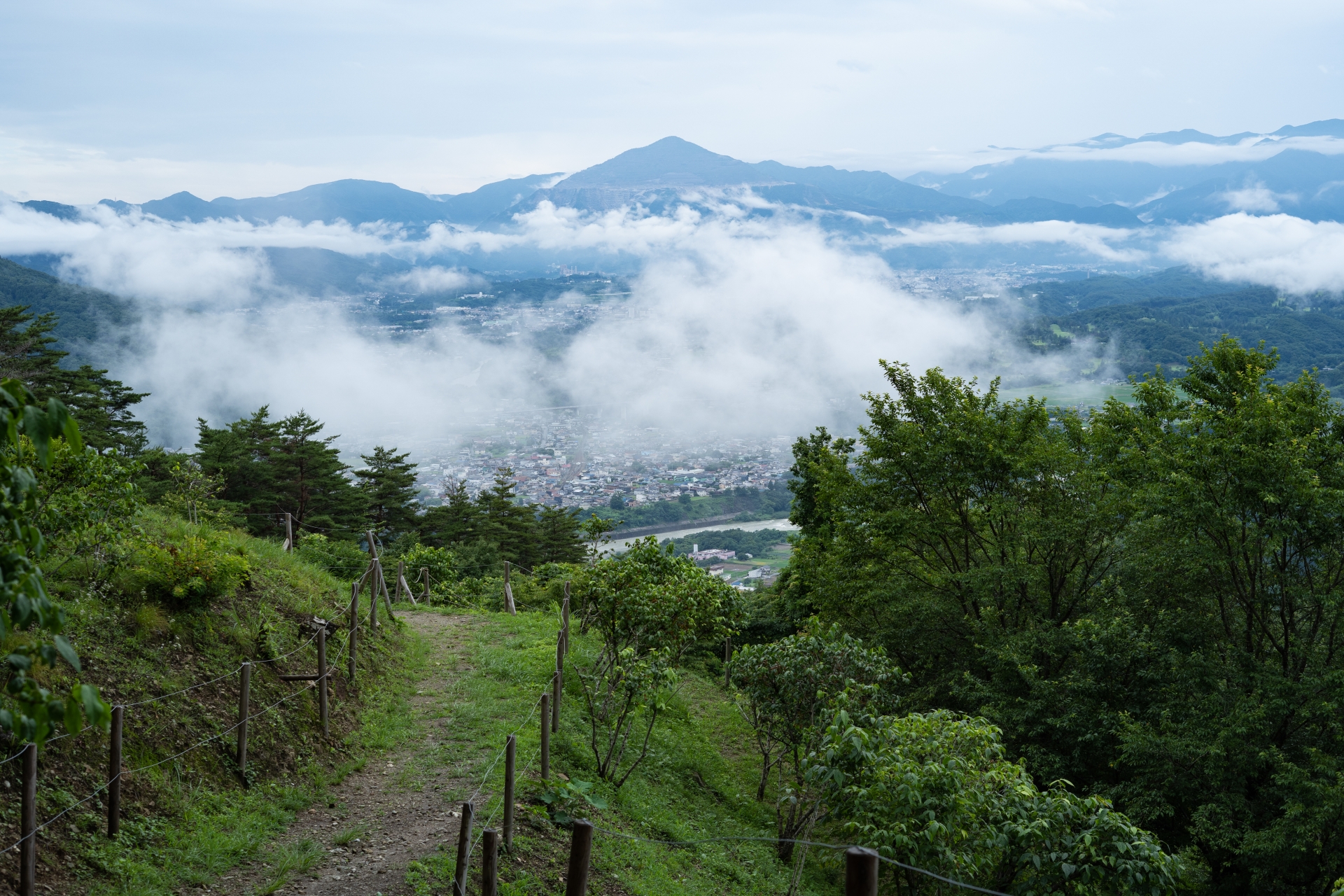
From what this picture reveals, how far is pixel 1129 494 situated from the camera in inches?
656

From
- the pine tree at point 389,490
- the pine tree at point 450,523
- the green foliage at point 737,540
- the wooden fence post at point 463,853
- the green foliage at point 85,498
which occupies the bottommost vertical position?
the green foliage at point 737,540

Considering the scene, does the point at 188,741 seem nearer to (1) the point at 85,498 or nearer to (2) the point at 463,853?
(1) the point at 85,498

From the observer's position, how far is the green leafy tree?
241cm

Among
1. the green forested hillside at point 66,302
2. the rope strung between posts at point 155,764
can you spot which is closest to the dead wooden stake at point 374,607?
the rope strung between posts at point 155,764

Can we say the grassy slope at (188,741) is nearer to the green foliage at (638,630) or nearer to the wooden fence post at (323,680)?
the wooden fence post at (323,680)

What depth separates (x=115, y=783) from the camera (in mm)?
6520

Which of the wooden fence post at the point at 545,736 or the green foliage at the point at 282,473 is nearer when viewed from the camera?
the wooden fence post at the point at 545,736

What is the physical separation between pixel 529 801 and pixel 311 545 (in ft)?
47.2

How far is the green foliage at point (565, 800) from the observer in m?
8.79

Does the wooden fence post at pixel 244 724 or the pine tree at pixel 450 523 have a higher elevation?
the wooden fence post at pixel 244 724

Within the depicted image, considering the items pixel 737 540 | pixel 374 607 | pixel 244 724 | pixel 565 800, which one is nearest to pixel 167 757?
pixel 244 724

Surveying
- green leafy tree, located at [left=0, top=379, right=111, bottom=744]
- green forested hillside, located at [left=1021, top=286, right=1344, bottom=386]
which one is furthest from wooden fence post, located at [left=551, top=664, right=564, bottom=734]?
green forested hillside, located at [left=1021, top=286, right=1344, bottom=386]

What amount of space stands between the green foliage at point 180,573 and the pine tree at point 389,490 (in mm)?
32816

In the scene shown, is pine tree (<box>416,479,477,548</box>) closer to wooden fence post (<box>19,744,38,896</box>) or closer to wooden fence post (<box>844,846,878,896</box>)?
wooden fence post (<box>19,744,38,896</box>)
